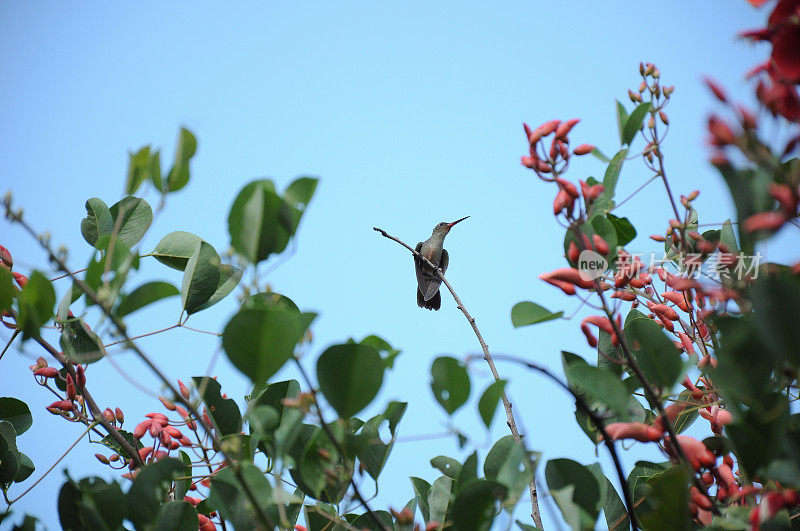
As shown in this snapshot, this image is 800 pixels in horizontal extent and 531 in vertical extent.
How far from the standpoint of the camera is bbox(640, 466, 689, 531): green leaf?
32.7 inches

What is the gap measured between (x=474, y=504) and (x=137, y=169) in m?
0.75

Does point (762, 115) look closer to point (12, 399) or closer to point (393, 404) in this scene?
point (393, 404)

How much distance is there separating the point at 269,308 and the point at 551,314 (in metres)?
0.42

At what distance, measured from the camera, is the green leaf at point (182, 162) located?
1.11 meters

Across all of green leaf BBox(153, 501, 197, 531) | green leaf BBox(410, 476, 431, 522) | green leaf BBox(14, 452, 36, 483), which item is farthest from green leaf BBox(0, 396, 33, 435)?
green leaf BBox(410, 476, 431, 522)

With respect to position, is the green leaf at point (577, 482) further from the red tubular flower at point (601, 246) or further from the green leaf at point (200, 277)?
the green leaf at point (200, 277)

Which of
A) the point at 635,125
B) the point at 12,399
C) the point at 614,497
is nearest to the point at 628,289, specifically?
the point at 635,125

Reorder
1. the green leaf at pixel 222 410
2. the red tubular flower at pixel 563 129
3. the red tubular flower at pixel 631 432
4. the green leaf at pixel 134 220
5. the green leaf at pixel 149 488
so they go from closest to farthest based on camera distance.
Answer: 1. the red tubular flower at pixel 631 432
2. the green leaf at pixel 149 488
3. the red tubular flower at pixel 563 129
4. the green leaf at pixel 222 410
5. the green leaf at pixel 134 220

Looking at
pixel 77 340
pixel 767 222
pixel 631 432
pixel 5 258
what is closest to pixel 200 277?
pixel 77 340

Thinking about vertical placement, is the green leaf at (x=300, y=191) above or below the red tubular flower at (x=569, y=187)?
above

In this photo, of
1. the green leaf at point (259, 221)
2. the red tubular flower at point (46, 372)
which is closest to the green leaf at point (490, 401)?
the green leaf at point (259, 221)

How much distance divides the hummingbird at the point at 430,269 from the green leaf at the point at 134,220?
3.84 m

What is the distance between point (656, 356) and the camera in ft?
3.22

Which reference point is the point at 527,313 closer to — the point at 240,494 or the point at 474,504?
the point at 474,504
